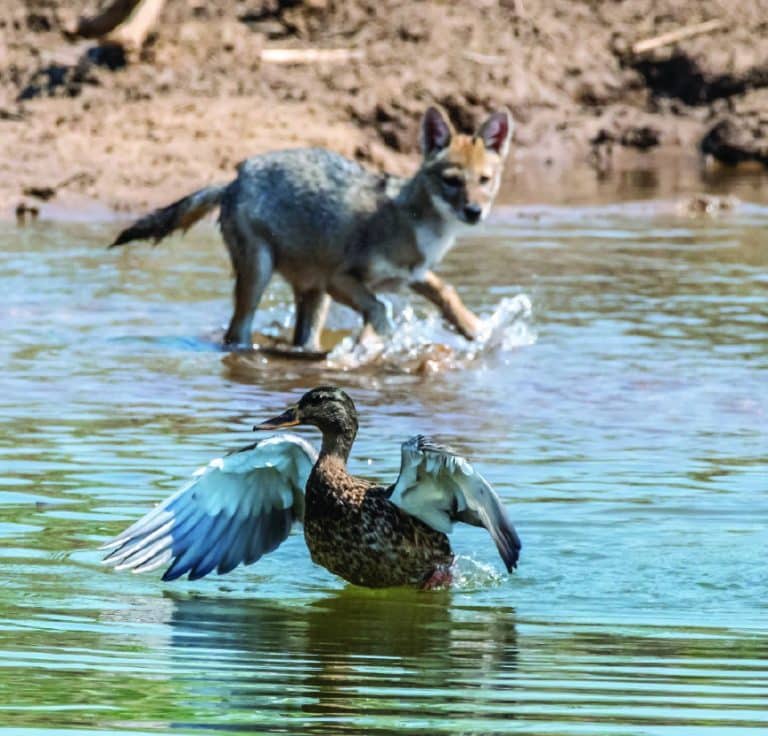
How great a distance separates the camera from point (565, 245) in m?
16.5

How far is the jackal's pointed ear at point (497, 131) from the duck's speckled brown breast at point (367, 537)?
5888mm

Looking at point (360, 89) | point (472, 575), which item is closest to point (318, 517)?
point (472, 575)

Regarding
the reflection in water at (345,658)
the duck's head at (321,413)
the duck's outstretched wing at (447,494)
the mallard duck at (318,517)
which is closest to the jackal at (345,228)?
the duck's head at (321,413)

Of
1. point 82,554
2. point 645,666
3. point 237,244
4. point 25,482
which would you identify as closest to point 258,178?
point 237,244

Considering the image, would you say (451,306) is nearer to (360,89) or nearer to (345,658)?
(345,658)

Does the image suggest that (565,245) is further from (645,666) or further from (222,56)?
(645,666)

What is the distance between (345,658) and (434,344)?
21.3 feet

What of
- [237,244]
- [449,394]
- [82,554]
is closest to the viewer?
[82,554]

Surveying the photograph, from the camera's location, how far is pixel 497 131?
12.8m

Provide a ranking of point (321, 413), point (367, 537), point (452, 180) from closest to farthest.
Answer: point (367, 537)
point (321, 413)
point (452, 180)

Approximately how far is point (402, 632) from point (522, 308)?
6.60 metres

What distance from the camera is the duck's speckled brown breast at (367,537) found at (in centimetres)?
707

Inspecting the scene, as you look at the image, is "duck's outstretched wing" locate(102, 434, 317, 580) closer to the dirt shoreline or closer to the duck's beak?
the duck's beak

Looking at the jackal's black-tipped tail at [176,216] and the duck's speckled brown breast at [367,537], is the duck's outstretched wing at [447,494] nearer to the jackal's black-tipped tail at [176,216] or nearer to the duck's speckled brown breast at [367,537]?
the duck's speckled brown breast at [367,537]
